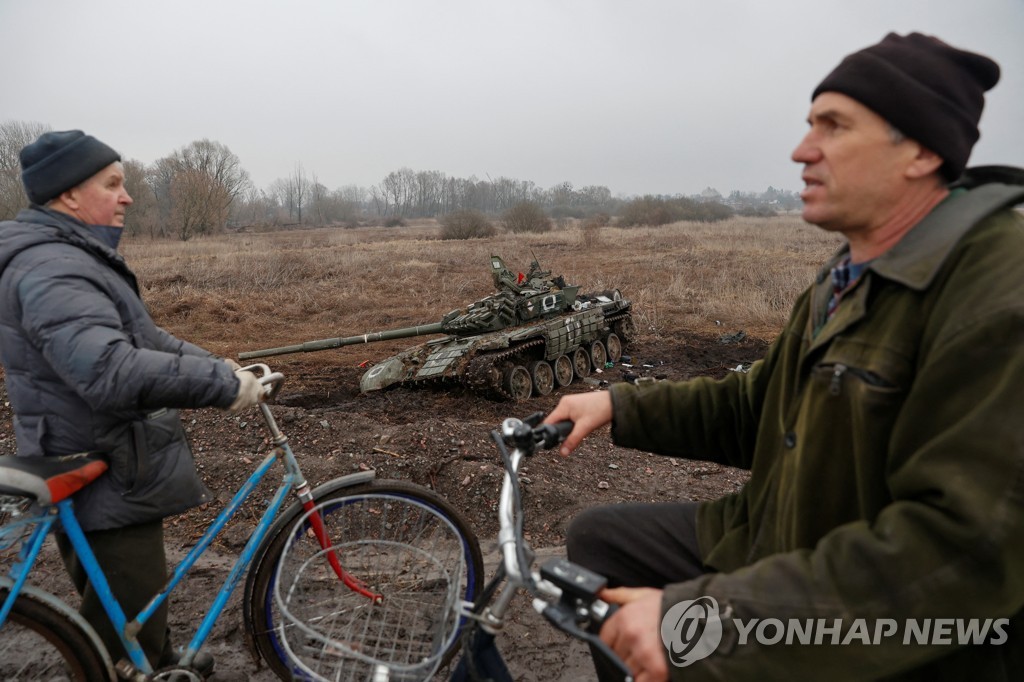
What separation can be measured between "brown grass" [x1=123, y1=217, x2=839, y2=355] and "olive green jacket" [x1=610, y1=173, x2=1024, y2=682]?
444 inches

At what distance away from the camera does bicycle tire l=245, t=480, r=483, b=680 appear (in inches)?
107

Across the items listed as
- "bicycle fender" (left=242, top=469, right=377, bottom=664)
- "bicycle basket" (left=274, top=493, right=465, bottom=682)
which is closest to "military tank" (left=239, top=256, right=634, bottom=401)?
"bicycle basket" (left=274, top=493, right=465, bottom=682)

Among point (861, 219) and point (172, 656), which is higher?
point (861, 219)

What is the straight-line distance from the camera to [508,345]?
8.70 m

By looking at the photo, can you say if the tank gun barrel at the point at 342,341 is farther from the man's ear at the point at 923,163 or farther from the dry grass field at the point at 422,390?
the man's ear at the point at 923,163

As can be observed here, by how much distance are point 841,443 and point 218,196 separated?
44743 millimetres

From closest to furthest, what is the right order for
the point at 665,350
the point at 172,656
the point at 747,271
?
1. the point at 172,656
2. the point at 665,350
3. the point at 747,271

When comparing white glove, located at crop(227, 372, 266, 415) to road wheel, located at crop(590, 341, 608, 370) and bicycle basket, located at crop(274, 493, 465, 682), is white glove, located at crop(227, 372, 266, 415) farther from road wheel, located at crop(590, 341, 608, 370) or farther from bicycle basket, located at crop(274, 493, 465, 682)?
road wheel, located at crop(590, 341, 608, 370)

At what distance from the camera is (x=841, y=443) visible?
1.50 m

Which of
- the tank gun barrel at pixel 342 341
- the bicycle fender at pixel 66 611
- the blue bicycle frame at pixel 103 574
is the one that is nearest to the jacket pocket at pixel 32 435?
the blue bicycle frame at pixel 103 574

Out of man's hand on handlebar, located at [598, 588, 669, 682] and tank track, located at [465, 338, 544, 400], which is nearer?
man's hand on handlebar, located at [598, 588, 669, 682]

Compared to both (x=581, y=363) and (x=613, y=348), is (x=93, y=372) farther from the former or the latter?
(x=613, y=348)

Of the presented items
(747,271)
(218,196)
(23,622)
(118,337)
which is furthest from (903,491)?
(218,196)

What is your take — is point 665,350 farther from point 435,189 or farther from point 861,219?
point 435,189
